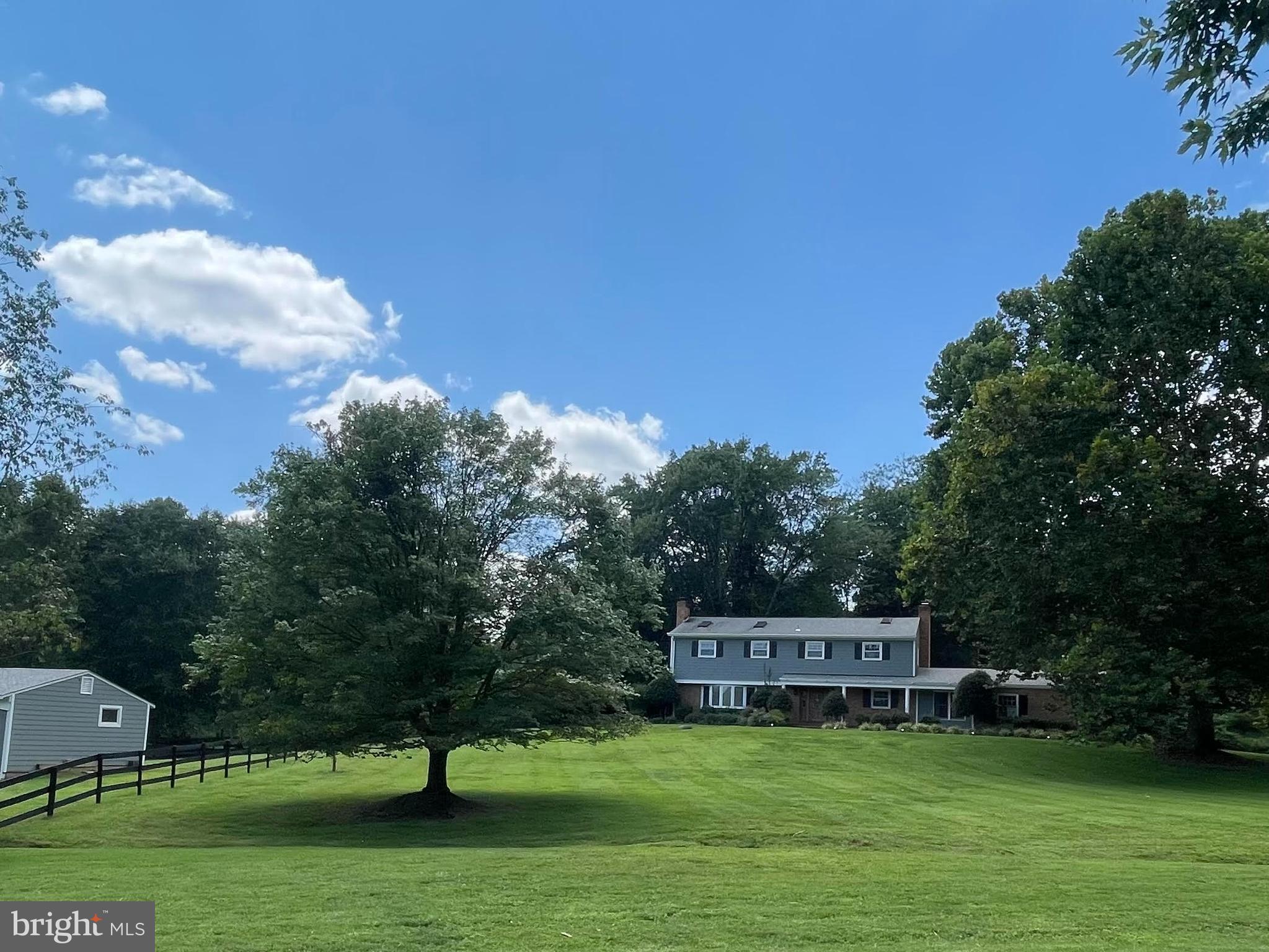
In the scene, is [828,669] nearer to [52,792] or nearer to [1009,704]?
[1009,704]

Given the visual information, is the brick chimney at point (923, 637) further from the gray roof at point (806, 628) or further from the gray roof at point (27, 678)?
the gray roof at point (27, 678)

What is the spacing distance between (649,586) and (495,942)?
552 inches

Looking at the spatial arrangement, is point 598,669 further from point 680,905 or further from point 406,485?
point 680,905

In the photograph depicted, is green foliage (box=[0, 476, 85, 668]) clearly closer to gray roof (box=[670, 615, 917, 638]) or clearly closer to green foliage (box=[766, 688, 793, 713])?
green foliage (box=[766, 688, 793, 713])

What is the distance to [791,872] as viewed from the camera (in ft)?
39.8

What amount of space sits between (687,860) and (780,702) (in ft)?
129

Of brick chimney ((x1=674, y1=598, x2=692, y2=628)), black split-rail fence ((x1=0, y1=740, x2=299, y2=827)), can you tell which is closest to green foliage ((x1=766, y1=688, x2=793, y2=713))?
brick chimney ((x1=674, y1=598, x2=692, y2=628))

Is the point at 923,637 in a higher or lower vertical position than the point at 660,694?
higher

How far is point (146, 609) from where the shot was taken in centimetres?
5750

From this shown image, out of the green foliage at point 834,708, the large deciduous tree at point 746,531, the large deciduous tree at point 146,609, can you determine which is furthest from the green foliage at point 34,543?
the large deciduous tree at point 746,531

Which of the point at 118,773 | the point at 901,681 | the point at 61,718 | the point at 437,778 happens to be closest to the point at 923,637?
the point at 901,681

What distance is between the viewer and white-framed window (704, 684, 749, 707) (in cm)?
5538

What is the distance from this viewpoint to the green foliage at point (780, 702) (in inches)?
2019

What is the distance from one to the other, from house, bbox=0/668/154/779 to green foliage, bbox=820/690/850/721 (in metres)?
30.4
